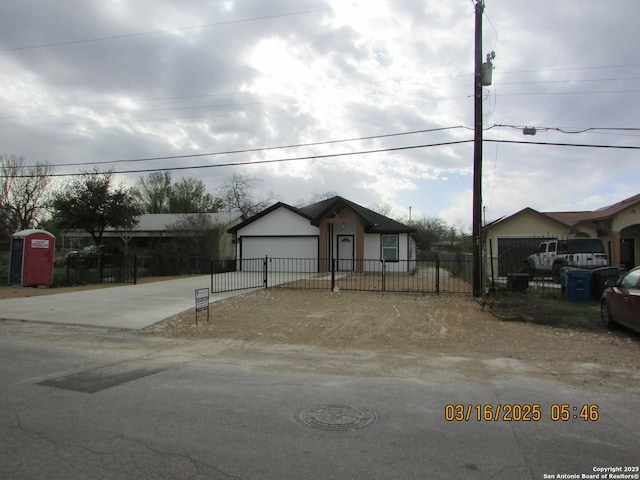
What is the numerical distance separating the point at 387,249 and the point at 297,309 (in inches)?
584

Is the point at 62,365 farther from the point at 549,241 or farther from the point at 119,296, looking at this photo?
the point at 549,241

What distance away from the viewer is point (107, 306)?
13242mm

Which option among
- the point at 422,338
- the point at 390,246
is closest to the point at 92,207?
the point at 390,246

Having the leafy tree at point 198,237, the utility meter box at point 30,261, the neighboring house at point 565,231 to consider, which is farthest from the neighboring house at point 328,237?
the utility meter box at point 30,261

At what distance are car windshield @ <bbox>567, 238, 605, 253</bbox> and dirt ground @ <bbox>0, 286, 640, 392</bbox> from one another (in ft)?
31.2

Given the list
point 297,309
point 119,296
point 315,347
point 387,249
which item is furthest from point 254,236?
point 315,347

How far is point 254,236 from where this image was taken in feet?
93.0

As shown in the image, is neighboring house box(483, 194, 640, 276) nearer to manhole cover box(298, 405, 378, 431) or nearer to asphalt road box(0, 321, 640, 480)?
asphalt road box(0, 321, 640, 480)

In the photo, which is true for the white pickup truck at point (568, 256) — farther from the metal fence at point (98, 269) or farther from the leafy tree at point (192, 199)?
the leafy tree at point (192, 199)

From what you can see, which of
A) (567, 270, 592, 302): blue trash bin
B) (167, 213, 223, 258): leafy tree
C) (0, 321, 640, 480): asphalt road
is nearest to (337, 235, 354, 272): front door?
(167, 213, 223, 258): leafy tree

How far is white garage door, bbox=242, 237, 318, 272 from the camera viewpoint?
1061 inches

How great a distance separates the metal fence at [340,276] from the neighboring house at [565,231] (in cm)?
335

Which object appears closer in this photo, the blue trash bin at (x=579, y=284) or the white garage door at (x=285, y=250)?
the blue trash bin at (x=579, y=284)

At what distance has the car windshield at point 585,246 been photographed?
70.5ft
